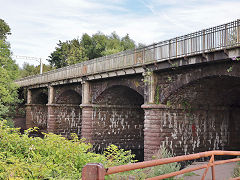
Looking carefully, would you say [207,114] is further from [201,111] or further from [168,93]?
[168,93]

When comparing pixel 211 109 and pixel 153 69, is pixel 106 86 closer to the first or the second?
pixel 153 69

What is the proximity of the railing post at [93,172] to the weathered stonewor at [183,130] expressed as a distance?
12740 mm

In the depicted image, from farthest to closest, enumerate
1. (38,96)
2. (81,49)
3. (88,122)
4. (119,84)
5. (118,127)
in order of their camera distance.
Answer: (81,49) < (38,96) < (118,127) < (88,122) < (119,84)

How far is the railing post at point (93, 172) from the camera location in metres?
2.25

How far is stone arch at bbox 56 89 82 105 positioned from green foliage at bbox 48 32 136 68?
2108 cm

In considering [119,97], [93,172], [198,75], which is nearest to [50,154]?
[93,172]

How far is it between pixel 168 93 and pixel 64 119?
56.8 ft

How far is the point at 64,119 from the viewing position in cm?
2889

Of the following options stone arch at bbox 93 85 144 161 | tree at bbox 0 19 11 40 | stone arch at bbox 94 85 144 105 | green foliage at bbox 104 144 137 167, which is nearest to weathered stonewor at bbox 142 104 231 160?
stone arch at bbox 94 85 144 105

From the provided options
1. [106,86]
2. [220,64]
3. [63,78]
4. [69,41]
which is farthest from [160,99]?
[69,41]

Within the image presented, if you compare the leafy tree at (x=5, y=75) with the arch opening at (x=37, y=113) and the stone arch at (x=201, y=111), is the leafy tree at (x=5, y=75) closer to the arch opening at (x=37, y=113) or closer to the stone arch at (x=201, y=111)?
the arch opening at (x=37, y=113)

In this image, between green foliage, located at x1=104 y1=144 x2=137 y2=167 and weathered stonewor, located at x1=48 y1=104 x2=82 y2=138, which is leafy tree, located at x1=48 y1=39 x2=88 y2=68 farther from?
green foliage, located at x1=104 y1=144 x2=137 y2=167

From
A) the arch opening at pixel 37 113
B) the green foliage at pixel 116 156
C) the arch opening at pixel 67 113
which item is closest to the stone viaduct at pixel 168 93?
the arch opening at pixel 67 113

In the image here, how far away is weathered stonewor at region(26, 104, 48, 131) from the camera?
35594 millimetres
